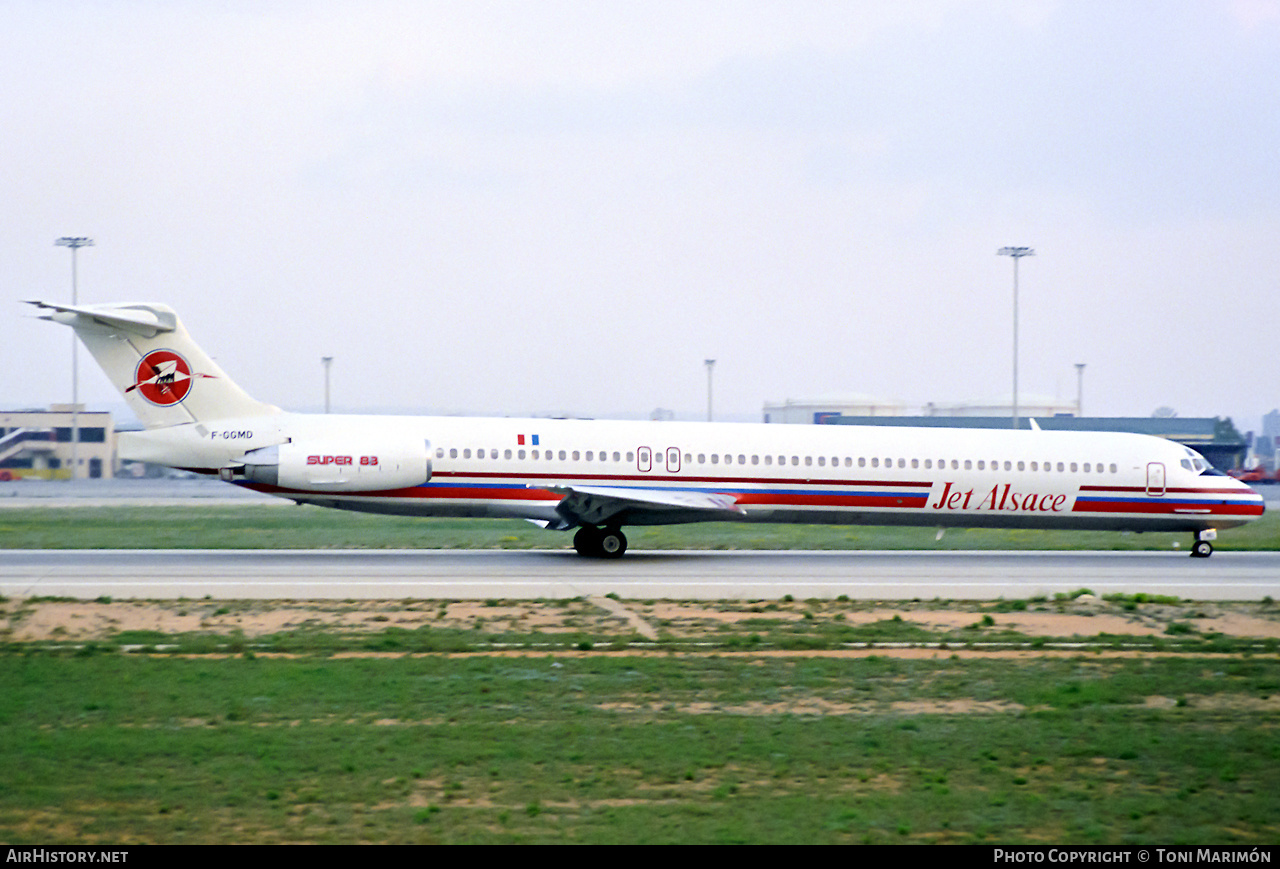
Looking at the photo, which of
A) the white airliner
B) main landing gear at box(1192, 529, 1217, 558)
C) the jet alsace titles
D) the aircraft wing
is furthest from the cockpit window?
the aircraft wing

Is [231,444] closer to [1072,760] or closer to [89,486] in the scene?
[1072,760]

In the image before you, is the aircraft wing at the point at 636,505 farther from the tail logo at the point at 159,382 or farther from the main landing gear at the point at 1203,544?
the main landing gear at the point at 1203,544

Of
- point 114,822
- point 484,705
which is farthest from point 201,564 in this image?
point 114,822

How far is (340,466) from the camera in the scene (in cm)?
2330

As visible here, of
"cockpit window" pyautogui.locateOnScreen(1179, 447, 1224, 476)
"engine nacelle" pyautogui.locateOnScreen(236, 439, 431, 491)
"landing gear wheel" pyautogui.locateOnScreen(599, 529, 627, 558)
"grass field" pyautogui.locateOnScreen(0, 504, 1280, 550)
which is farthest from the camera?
"grass field" pyautogui.locateOnScreen(0, 504, 1280, 550)

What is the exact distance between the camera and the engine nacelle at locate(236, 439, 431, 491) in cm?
2305

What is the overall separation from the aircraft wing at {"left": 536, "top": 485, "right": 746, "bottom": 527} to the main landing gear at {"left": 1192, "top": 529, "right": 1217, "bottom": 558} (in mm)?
11005

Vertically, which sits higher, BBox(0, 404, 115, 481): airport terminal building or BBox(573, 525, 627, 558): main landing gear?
BBox(0, 404, 115, 481): airport terminal building

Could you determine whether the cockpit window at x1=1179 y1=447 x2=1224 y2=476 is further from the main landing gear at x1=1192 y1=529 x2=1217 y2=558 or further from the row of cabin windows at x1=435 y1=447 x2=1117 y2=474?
the row of cabin windows at x1=435 y1=447 x2=1117 y2=474

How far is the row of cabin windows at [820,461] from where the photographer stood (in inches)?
947

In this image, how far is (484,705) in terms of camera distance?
35.4 feet

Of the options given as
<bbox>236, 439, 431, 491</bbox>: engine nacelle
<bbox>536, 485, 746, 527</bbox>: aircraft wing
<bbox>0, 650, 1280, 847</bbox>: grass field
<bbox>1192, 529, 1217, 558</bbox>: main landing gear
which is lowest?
<bbox>0, 650, 1280, 847</bbox>: grass field

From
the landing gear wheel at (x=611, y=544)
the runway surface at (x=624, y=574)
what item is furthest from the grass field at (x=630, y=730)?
the landing gear wheel at (x=611, y=544)

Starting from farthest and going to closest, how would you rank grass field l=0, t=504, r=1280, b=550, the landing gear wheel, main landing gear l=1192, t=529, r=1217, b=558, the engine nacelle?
grass field l=0, t=504, r=1280, b=550 → main landing gear l=1192, t=529, r=1217, b=558 → the landing gear wheel → the engine nacelle
